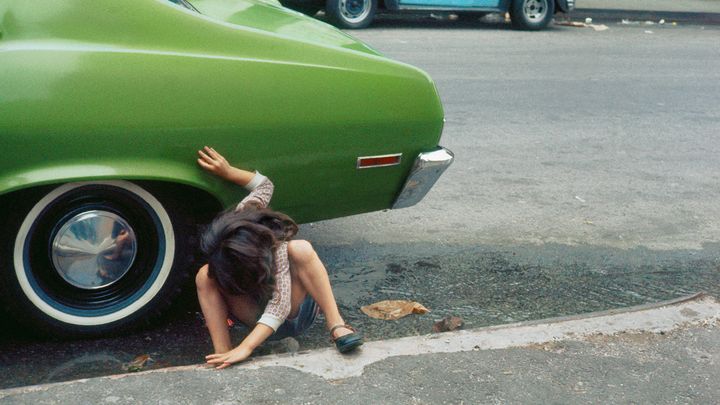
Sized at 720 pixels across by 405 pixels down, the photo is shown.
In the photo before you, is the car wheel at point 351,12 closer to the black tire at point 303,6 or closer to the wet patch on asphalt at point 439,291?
the black tire at point 303,6

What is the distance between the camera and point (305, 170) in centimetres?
393

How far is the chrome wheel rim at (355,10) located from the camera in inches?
496

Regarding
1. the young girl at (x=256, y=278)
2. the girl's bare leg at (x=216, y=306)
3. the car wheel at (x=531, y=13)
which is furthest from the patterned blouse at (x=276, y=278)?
the car wheel at (x=531, y=13)

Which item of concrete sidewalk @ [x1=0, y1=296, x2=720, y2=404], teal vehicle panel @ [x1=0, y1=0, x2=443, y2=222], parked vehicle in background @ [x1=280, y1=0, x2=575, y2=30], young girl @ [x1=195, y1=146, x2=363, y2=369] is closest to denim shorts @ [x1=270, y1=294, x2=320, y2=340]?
young girl @ [x1=195, y1=146, x2=363, y2=369]

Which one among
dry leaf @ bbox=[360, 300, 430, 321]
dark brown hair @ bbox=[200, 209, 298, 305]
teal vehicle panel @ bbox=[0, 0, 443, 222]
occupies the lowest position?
dry leaf @ bbox=[360, 300, 430, 321]

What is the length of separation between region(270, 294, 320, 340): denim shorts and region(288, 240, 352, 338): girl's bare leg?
73 mm

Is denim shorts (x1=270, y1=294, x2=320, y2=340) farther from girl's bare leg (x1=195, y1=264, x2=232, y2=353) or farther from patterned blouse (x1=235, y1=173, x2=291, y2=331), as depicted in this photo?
girl's bare leg (x1=195, y1=264, x2=232, y2=353)

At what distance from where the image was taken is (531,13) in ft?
45.0

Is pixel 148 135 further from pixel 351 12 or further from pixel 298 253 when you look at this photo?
pixel 351 12

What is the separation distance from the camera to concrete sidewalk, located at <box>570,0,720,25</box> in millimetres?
15648

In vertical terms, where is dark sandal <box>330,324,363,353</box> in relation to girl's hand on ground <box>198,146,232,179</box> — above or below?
below

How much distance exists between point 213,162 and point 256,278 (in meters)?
0.46

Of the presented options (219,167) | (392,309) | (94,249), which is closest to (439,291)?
(392,309)

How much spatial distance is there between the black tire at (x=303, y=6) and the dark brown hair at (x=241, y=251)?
30.1ft
